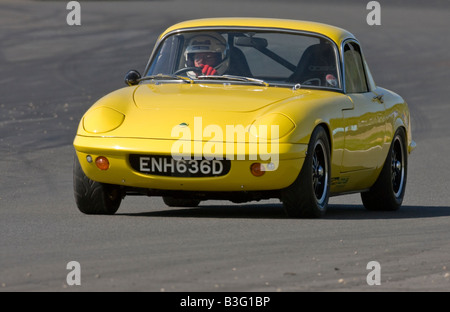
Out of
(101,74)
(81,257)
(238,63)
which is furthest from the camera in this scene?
(101,74)

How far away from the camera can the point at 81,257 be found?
7.09 meters

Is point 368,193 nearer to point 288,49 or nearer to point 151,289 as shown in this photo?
point 288,49

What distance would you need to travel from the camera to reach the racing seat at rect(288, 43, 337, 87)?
10242 millimetres

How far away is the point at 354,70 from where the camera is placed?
428 inches

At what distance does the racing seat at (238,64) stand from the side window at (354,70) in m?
0.83

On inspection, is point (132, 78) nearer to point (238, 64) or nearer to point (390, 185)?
point (238, 64)

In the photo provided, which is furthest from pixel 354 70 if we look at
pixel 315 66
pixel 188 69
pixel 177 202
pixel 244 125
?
pixel 244 125

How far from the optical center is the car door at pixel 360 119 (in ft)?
32.7

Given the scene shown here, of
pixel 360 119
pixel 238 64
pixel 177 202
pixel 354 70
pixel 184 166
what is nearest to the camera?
pixel 184 166

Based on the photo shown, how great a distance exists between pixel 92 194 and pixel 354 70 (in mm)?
2769

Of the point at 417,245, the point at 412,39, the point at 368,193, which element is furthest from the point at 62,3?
the point at 417,245

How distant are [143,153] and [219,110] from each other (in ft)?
2.05

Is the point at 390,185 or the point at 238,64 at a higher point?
the point at 238,64

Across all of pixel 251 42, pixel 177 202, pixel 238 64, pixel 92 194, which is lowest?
pixel 177 202
